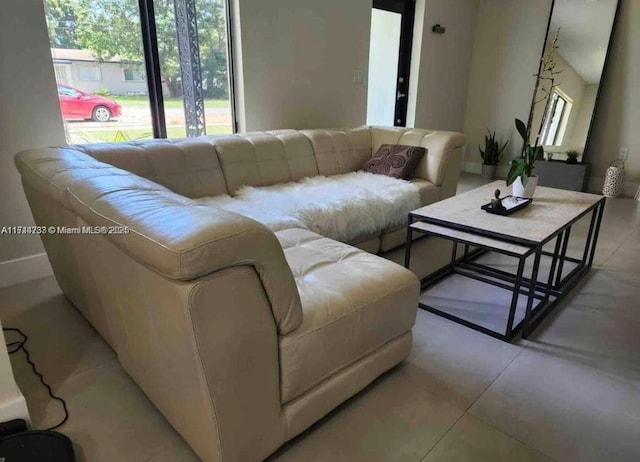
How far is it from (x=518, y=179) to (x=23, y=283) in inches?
116

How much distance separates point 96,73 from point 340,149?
1744 mm

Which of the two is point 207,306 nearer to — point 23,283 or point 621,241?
point 23,283

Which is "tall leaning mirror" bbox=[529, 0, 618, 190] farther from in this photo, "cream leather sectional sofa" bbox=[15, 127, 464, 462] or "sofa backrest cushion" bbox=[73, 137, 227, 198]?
"cream leather sectional sofa" bbox=[15, 127, 464, 462]

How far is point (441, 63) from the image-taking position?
4969mm

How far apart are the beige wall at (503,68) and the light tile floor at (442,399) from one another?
370cm

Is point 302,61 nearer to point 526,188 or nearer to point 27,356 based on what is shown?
point 526,188

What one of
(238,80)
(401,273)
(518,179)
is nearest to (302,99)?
(238,80)

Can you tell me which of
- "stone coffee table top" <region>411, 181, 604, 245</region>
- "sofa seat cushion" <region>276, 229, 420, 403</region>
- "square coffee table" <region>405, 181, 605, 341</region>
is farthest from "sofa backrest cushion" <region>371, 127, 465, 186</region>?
"sofa seat cushion" <region>276, 229, 420, 403</region>

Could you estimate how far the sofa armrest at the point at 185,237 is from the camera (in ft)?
2.92

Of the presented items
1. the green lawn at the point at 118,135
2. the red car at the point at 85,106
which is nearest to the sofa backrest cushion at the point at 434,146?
the green lawn at the point at 118,135

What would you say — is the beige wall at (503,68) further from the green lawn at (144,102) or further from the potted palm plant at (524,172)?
the green lawn at (144,102)

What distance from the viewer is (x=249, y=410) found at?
3.68ft

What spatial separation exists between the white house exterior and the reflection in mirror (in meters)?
4.19

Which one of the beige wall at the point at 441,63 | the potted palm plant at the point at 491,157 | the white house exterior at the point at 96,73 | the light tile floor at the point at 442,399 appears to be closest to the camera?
the light tile floor at the point at 442,399
